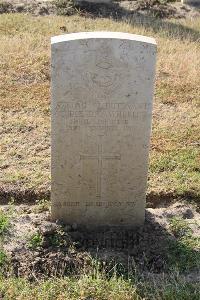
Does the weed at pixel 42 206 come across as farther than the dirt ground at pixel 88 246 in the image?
Yes

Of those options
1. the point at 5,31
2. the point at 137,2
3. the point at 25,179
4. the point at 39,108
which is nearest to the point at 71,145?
the point at 25,179

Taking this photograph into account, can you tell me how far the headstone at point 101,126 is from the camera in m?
4.37

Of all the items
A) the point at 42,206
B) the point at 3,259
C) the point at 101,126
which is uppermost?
the point at 101,126

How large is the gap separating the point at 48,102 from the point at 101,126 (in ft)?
9.74

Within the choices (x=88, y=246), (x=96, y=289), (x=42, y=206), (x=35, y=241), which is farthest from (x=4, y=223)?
(x=96, y=289)

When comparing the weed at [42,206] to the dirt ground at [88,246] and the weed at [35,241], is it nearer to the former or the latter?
the dirt ground at [88,246]

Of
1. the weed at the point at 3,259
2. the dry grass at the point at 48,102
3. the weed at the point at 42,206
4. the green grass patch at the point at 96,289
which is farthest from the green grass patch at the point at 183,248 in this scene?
the weed at the point at 3,259

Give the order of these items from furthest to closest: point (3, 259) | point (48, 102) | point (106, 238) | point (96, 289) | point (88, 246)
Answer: point (48, 102) → point (106, 238) → point (88, 246) → point (3, 259) → point (96, 289)

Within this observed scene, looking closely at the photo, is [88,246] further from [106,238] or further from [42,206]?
[42,206]

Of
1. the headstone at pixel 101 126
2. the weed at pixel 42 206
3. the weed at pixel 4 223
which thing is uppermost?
the headstone at pixel 101 126

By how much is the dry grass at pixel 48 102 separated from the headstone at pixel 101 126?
78cm

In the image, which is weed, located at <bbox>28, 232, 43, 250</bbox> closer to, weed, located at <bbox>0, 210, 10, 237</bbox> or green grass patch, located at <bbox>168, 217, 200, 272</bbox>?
weed, located at <bbox>0, 210, 10, 237</bbox>

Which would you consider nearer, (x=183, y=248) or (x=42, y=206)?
(x=183, y=248)

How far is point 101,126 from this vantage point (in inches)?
185
